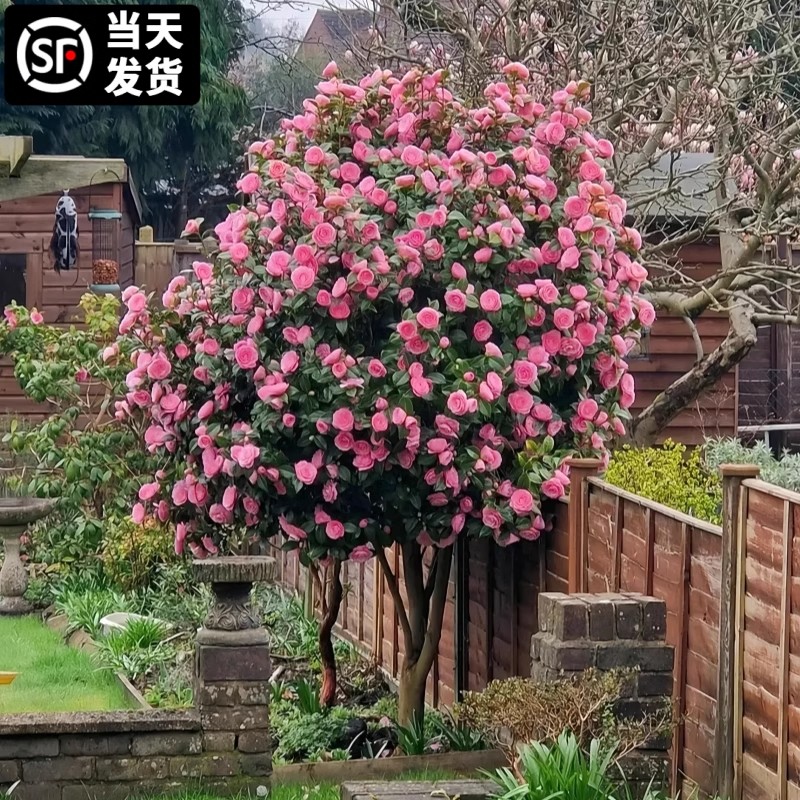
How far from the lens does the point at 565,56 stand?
38.7 ft

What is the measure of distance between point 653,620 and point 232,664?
2.09 metres

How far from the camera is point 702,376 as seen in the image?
11148 millimetres

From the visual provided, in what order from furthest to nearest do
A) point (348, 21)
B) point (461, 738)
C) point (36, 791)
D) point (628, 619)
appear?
1. point (348, 21)
2. point (461, 738)
3. point (36, 791)
4. point (628, 619)

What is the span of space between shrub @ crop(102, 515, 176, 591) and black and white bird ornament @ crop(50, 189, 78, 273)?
5370mm

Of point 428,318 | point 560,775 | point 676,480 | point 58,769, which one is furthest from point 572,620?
point 676,480

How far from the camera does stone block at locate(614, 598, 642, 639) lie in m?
5.53

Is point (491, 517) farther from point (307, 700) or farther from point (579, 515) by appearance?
point (307, 700)

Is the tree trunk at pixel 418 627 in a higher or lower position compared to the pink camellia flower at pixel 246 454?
lower

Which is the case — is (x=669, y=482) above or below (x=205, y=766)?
above

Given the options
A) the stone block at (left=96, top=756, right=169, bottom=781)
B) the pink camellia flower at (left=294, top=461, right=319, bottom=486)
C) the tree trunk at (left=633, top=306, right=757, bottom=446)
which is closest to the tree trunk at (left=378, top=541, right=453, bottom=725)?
the pink camellia flower at (left=294, top=461, right=319, bottom=486)

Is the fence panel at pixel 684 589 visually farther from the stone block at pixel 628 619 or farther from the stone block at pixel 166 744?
the stone block at pixel 166 744

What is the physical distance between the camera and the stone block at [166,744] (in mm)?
6613

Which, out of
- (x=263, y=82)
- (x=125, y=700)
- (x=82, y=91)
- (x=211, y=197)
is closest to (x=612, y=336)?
(x=82, y=91)

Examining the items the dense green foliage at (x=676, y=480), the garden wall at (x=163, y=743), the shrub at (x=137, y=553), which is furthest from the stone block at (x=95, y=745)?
the shrub at (x=137, y=553)
